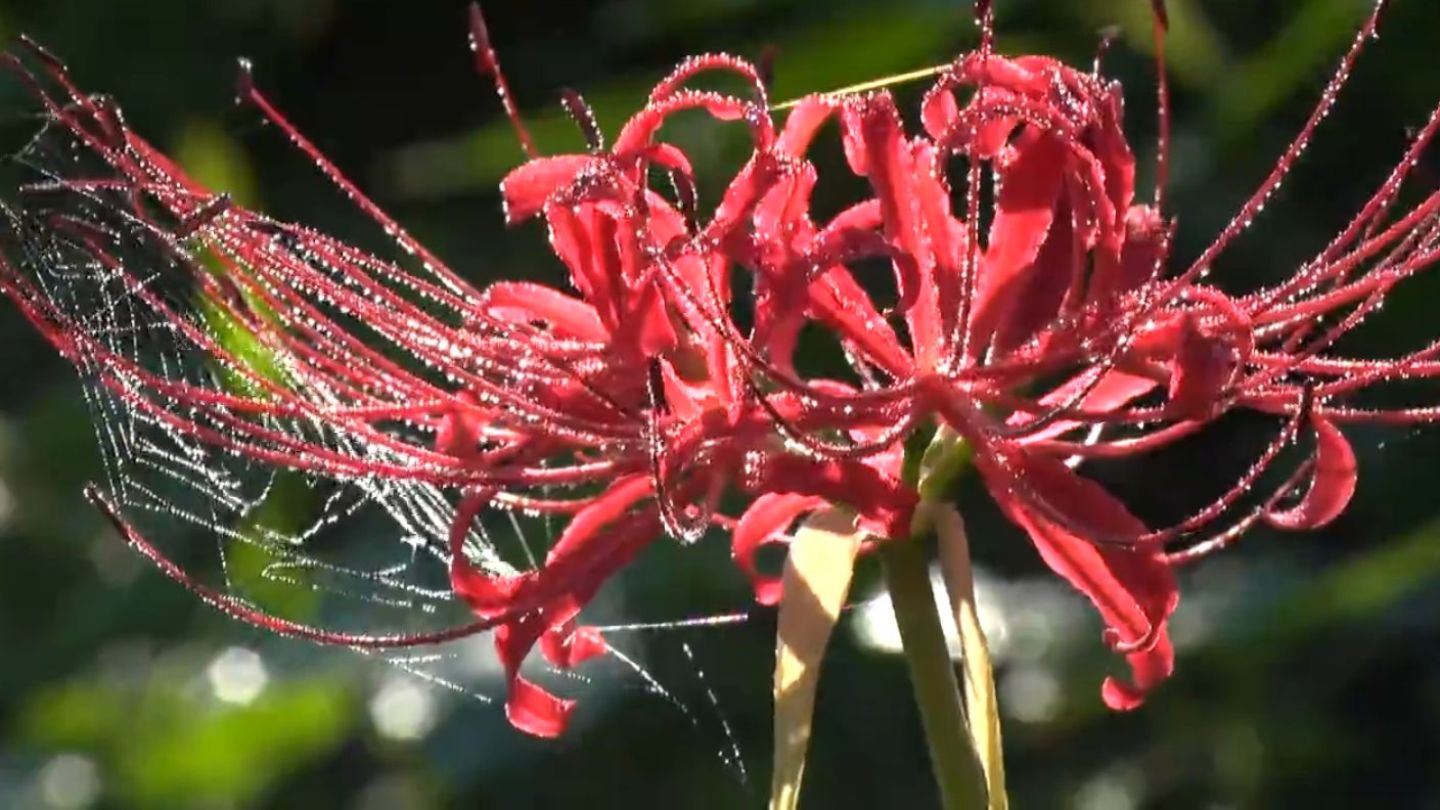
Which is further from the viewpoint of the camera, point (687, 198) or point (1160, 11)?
point (1160, 11)

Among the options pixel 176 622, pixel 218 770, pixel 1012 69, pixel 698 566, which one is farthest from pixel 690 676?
pixel 1012 69

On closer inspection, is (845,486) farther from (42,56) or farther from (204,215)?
(42,56)

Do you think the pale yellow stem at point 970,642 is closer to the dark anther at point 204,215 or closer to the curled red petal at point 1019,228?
the curled red petal at point 1019,228

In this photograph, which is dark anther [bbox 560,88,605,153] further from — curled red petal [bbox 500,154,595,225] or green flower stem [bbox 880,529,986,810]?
green flower stem [bbox 880,529,986,810]

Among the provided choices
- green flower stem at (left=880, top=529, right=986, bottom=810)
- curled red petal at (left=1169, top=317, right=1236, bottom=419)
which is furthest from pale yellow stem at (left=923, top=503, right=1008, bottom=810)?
curled red petal at (left=1169, top=317, right=1236, bottom=419)

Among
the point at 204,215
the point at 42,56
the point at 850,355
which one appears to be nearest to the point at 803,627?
the point at 850,355

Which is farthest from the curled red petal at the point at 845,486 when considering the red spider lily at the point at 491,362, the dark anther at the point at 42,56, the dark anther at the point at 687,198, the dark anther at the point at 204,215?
the dark anther at the point at 42,56
